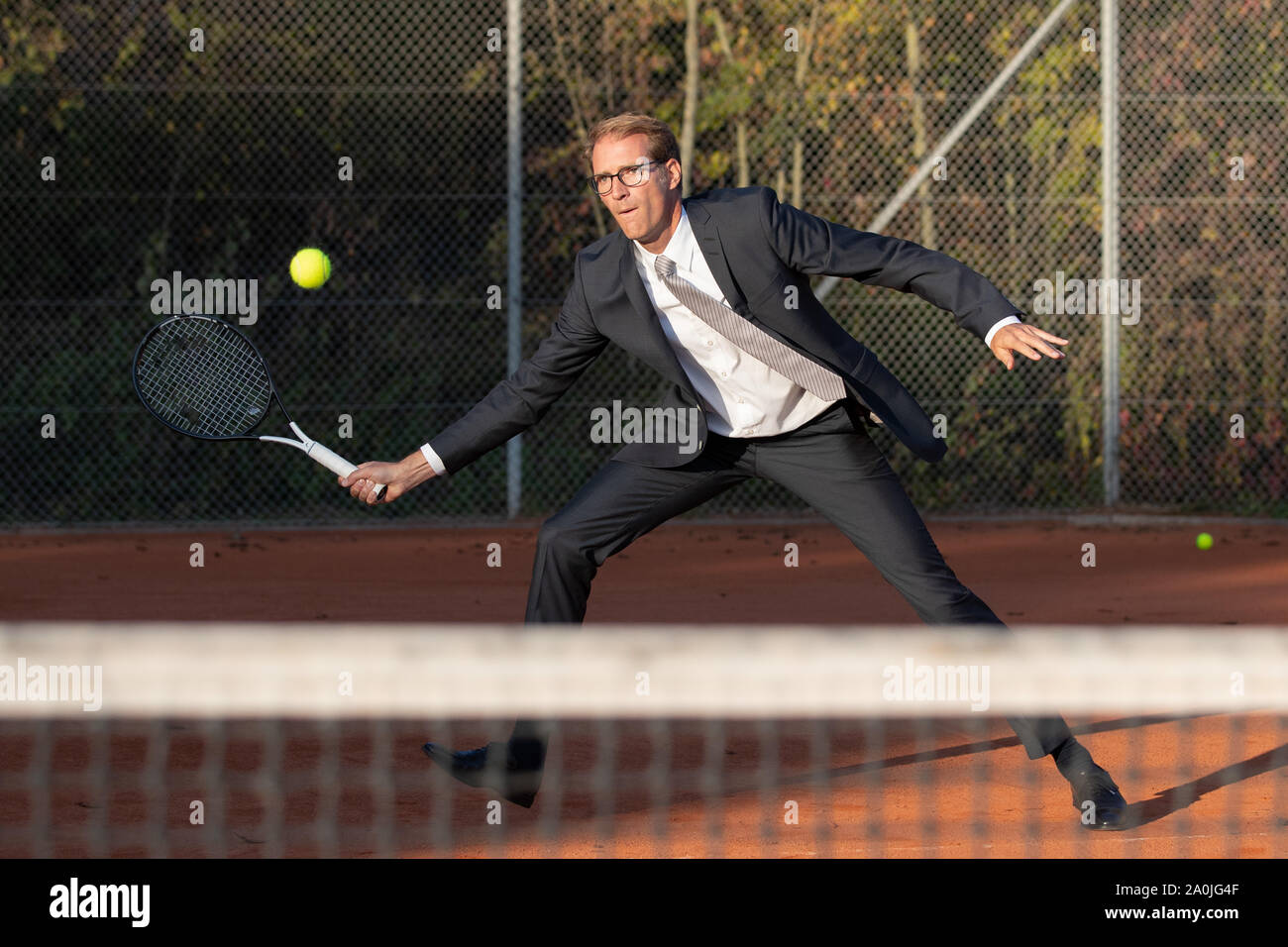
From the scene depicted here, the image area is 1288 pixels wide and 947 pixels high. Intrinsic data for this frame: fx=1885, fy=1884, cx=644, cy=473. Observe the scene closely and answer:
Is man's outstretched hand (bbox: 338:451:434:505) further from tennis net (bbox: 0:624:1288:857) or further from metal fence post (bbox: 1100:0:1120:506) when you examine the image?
metal fence post (bbox: 1100:0:1120:506)

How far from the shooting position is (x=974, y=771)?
15.9ft

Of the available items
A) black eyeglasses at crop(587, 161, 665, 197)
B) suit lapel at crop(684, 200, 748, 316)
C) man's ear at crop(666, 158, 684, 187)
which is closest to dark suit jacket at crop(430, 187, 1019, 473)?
suit lapel at crop(684, 200, 748, 316)

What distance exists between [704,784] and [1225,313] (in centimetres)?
765

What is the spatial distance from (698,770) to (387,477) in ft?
3.95

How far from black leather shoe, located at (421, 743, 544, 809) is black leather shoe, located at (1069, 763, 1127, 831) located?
1.22 meters

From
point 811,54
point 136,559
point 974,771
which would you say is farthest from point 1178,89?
point 974,771

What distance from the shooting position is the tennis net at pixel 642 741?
3.07m

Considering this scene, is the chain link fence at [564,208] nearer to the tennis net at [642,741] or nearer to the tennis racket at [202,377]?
the tennis net at [642,741]

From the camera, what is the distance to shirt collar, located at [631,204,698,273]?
4.44 m

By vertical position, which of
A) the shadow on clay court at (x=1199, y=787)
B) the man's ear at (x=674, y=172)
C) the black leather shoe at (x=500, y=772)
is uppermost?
the man's ear at (x=674, y=172)

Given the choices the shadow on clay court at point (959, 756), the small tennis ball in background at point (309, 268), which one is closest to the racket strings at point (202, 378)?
the shadow on clay court at point (959, 756)

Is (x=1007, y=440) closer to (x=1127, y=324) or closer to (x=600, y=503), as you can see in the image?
(x=1127, y=324)
